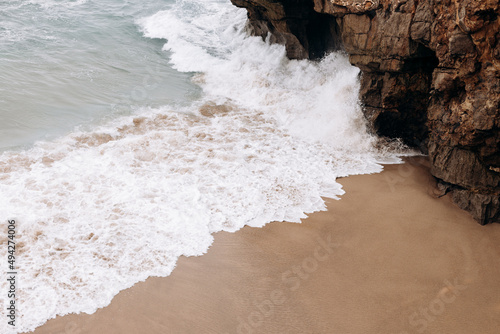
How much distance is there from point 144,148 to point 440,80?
5687mm

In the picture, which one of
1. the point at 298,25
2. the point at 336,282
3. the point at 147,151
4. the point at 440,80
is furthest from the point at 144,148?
the point at 298,25

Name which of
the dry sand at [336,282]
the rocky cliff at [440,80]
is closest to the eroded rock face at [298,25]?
the rocky cliff at [440,80]

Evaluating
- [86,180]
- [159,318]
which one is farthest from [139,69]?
[159,318]

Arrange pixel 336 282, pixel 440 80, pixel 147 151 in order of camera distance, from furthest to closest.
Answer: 1. pixel 147 151
2. pixel 440 80
3. pixel 336 282

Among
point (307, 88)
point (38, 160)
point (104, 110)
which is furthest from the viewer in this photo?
point (307, 88)

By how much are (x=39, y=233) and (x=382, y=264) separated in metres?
5.05

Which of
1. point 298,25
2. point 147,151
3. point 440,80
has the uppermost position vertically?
point 298,25

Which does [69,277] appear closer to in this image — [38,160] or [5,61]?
[38,160]

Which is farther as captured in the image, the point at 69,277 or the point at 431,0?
the point at 431,0

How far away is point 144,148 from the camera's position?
7945mm

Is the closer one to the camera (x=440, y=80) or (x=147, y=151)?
(x=440, y=80)

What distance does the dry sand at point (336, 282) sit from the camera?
474 cm

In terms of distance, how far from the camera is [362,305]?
4984mm

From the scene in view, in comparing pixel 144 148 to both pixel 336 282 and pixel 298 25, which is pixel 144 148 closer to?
pixel 336 282
